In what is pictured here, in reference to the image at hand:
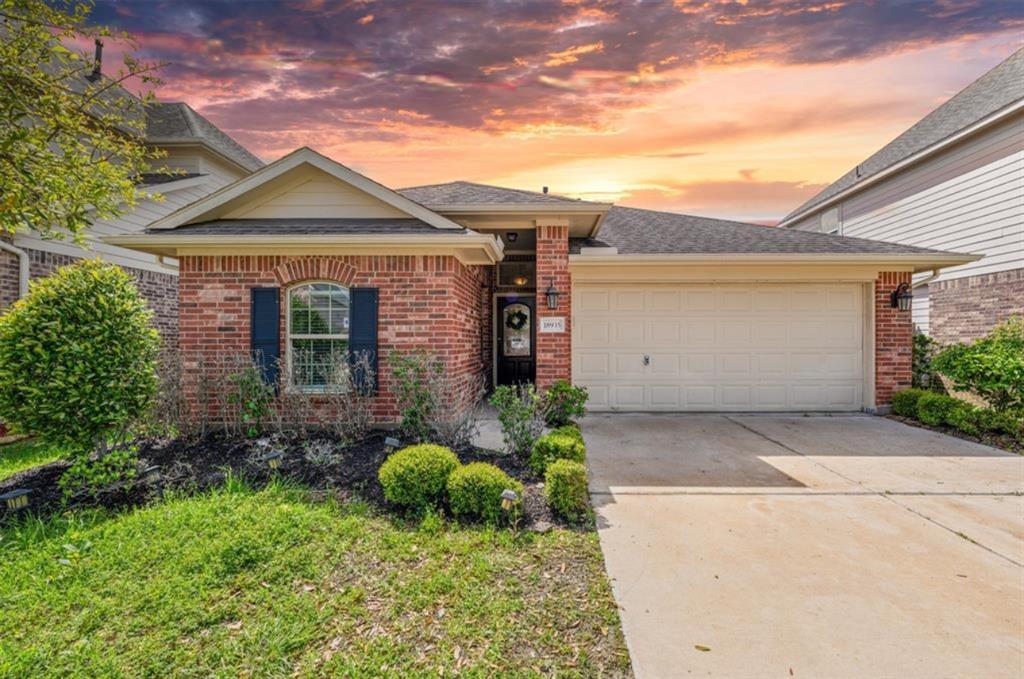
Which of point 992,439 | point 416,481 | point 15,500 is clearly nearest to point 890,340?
point 992,439

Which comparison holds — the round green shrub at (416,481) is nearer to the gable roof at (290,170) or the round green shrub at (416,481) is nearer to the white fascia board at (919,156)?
the gable roof at (290,170)

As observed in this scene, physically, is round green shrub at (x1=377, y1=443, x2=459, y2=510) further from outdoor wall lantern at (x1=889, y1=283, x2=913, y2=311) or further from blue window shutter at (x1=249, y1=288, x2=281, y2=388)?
outdoor wall lantern at (x1=889, y1=283, x2=913, y2=311)

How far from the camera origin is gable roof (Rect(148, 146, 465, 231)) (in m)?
6.75

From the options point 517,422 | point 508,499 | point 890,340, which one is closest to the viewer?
point 508,499

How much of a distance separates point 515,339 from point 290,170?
5903 millimetres

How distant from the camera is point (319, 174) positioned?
23.1 feet

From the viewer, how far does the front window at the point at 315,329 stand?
673 centimetres

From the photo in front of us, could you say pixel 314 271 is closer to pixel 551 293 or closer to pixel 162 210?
pixel 551 293

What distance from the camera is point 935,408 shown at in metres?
7.39

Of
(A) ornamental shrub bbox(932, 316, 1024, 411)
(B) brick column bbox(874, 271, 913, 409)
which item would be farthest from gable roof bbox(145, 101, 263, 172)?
→ (A) ornamental shrub bbox(932, 316, 1024, 411)

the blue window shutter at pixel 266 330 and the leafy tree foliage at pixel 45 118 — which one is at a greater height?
the leafy tree foliage at pixel 45 118

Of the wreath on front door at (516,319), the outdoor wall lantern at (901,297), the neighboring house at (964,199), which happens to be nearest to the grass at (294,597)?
the wreath on front door at (516,319)

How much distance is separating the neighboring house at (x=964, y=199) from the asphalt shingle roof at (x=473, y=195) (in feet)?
27.9

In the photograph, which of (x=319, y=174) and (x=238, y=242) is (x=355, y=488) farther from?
(x=319, y=174)
